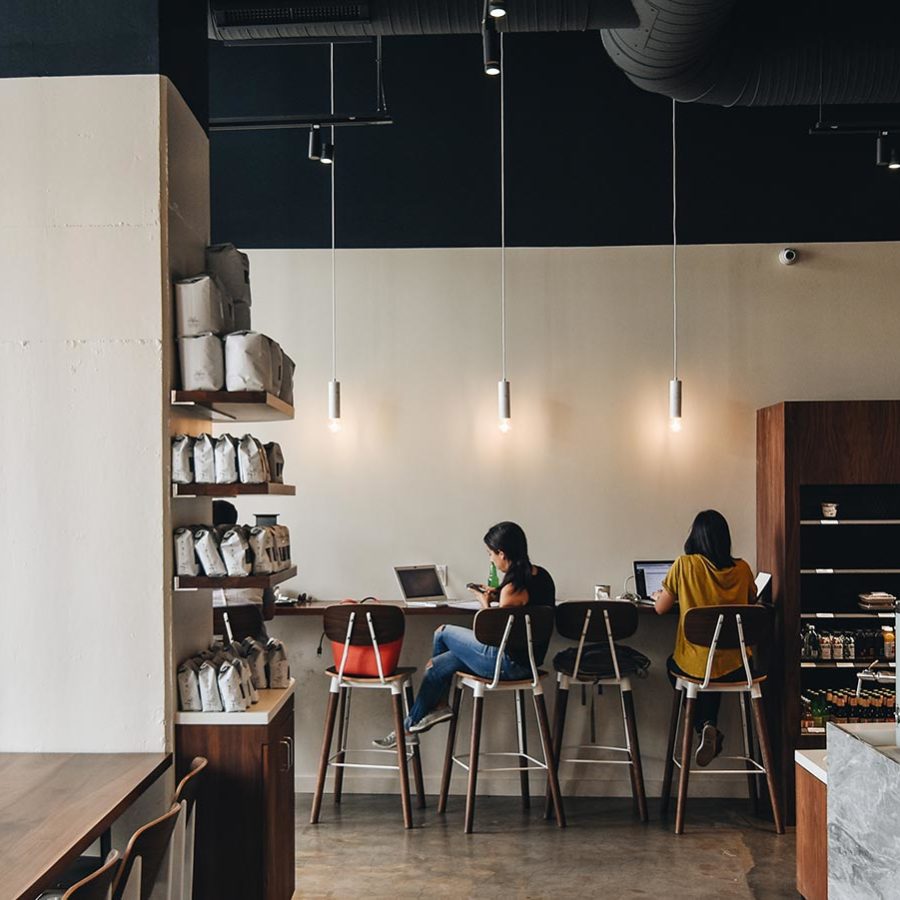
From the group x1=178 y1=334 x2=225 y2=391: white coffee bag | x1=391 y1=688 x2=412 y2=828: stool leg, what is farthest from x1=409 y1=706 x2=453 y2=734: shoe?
x1=178 y1=334 x2=225 y2=391: white coffee bag

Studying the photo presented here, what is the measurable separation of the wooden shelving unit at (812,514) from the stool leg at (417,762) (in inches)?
74.7

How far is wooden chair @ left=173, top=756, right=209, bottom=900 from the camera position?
2.87 metres

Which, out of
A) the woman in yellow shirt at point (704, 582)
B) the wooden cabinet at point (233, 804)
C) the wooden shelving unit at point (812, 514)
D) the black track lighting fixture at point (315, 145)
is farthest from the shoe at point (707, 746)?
the black track lighting fixture at point (315, 145)

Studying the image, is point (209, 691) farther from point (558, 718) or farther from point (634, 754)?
point (634, 754)

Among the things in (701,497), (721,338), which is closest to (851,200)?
(721,338)

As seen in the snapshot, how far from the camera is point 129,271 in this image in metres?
3.48

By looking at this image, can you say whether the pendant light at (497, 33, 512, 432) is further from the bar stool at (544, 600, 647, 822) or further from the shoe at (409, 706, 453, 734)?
the shoe at (409, 706, 453, 734)

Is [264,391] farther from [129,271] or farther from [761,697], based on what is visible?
[761,697]

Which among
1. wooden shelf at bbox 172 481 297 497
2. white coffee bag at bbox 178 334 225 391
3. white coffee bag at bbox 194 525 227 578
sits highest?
white coffee bag at bbox 178 334 225 391

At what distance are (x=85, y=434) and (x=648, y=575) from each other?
3.73 meters

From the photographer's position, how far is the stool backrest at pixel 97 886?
2.26 meters

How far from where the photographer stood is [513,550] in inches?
219

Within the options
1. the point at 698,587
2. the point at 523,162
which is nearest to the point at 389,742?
the point at 698,587

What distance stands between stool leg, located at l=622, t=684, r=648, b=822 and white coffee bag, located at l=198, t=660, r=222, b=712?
8.87ft
